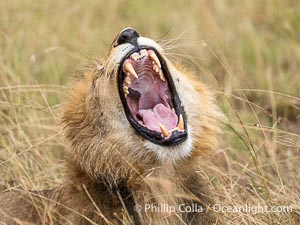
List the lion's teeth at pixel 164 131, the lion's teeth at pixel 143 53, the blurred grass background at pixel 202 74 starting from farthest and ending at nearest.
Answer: the blurred grass background at pixel 202 74
the lion's teeth at pixel 143 53
the lion's teeth at pixel 164 131

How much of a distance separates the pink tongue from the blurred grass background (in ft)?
0.87

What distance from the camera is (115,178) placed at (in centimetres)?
382

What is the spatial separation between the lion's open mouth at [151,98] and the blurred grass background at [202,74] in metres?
0.15

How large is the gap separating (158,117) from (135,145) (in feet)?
0.58

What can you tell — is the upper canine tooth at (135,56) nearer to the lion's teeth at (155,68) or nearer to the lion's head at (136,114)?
the lion's head at (136,114)

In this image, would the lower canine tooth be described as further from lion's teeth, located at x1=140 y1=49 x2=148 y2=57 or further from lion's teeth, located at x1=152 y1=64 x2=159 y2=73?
lion's teeth, located at x1=140 y1=49 x2=148 y2=57

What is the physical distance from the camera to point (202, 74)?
252 inches

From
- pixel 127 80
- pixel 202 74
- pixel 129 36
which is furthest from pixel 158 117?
pixel 202 74

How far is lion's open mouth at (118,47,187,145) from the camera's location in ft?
12.6

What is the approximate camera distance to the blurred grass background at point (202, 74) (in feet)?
14.6

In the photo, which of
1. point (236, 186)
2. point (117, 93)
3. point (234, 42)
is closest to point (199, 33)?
point (234, 42)

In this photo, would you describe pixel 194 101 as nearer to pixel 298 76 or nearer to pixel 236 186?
pixel 236 186

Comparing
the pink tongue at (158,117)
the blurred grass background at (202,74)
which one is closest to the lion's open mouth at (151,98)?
the pink tongue at (158,117)

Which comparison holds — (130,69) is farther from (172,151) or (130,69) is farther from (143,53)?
(172,151)
